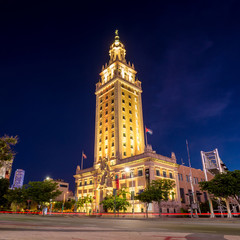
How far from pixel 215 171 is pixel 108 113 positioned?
52.7m

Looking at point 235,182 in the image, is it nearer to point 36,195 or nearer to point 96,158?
point 36,195

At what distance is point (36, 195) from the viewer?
5809 centimetres

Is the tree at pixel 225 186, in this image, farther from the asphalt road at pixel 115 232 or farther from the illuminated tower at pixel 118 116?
the illuminated tower at pixel 118 116

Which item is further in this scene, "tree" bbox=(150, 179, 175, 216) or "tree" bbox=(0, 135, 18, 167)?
"tree" bbox=(150, 179, 175, 216)

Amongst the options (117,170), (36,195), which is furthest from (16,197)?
(117,170)

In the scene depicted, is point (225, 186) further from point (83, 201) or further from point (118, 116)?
point (118, 116)

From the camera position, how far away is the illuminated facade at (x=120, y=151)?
222ft

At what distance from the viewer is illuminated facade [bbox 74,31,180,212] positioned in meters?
67.6

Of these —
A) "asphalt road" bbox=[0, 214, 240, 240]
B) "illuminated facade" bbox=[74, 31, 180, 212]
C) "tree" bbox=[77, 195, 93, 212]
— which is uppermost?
"illuminated facade" bbox=[74, 31, 180, 212]

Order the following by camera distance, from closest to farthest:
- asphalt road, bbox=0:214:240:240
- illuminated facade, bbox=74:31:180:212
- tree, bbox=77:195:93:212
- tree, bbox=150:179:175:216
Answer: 1. asphalt road, bbox=0:214:240:240
2. tree, bbox=150:179:175:216
3. illuminated facade, bbox=74:31:180:212
4. tree, bbox=77:195:93:212

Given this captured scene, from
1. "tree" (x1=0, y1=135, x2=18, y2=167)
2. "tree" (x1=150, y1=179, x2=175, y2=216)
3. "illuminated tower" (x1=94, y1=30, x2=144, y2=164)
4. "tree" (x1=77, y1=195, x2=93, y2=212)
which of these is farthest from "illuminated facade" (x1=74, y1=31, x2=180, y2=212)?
"tree" (x1=0, y1=135, x2=18, y2=167)

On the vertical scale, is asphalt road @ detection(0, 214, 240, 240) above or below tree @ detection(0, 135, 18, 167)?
below

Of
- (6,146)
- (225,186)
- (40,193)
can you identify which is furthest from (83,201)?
(6,146)

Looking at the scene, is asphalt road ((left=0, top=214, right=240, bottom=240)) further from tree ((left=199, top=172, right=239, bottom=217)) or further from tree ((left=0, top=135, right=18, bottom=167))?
tree ((left=199, top=172, right=239, bottom=217))
